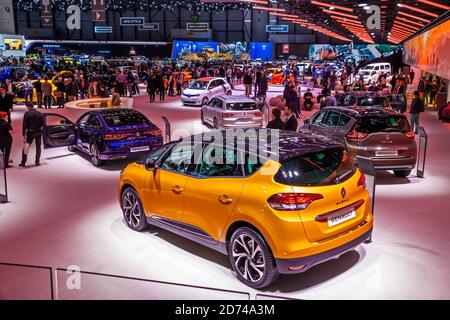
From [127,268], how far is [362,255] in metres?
3.11

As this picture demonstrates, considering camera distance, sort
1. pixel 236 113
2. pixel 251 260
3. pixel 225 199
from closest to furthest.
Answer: pixel 251 260 < pixel 225 199 < pixel 236 113

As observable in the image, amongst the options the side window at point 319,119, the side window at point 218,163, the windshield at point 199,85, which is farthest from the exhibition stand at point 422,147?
the windshield at point 199,85

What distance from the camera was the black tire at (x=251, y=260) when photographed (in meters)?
4.96

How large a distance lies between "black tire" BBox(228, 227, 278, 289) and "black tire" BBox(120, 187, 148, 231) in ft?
6.70

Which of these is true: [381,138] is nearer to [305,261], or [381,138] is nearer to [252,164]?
[252,164]

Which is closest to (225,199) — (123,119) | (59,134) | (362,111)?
(362,111)

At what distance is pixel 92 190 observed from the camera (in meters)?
9.58

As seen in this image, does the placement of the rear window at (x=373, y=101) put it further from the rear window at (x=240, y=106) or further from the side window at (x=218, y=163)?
the side window at (x=218, y=163)

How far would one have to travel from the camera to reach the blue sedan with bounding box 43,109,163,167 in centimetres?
1106

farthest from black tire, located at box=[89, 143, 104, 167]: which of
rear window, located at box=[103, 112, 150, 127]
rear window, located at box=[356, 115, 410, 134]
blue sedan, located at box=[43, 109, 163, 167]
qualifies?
rear window, located at box=[356, 115, 410, 134]

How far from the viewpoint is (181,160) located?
21.1ft

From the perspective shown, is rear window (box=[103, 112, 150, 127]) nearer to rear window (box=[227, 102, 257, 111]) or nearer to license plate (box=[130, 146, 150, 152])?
license plate (box=[130, 146, 150, 152])

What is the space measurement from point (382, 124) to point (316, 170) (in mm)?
4886
